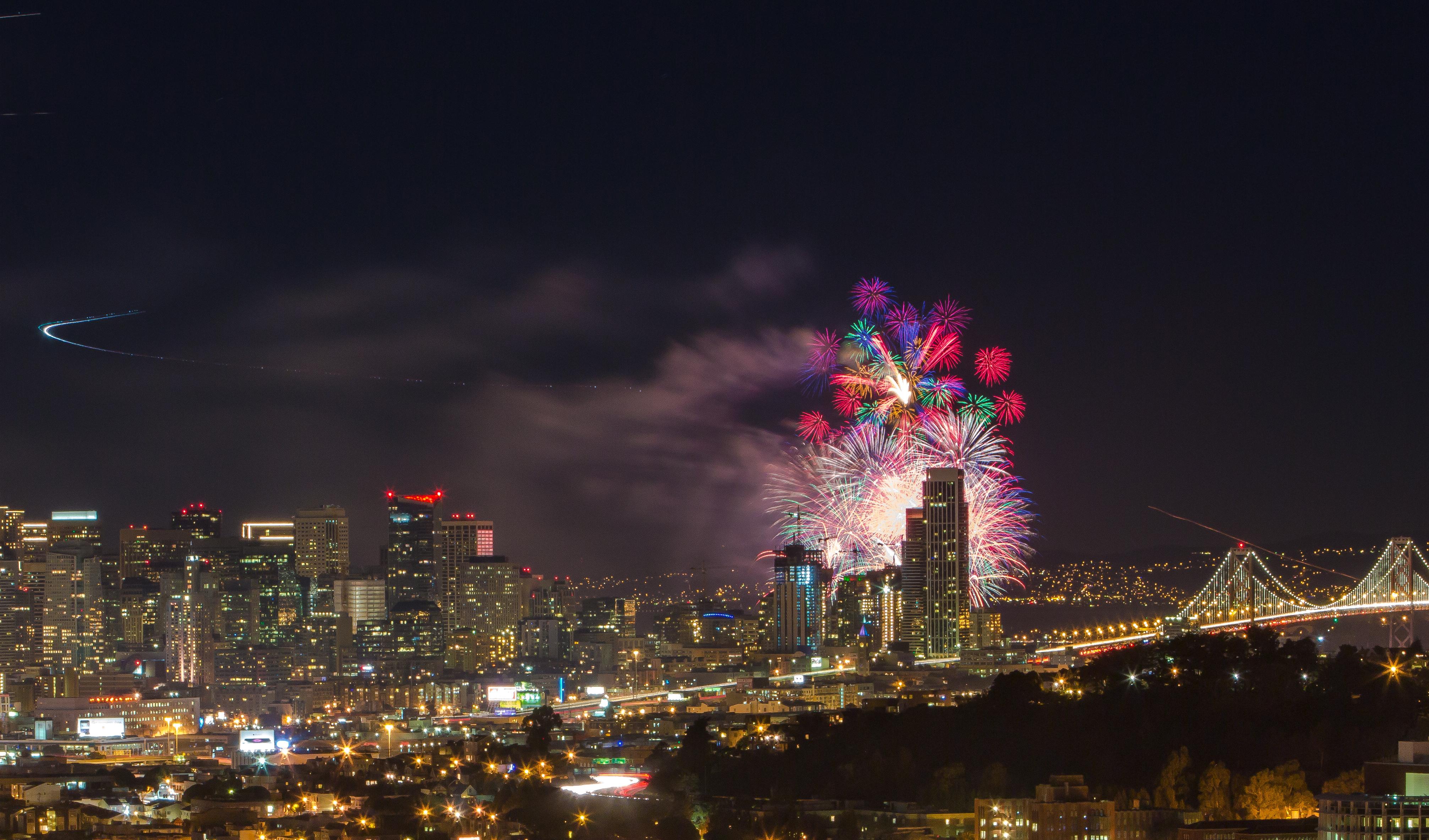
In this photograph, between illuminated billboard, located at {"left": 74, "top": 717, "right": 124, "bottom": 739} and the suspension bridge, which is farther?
illuminated billboard, located at {"left": 74, "top": 717, "right": 124, "bottom": 739}

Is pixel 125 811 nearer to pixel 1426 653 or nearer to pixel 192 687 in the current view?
pixel 1426 653

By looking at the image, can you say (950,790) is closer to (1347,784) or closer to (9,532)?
(1347,784)

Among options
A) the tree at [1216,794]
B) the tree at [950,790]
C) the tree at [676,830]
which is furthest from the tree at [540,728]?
the tree at [1216,794]

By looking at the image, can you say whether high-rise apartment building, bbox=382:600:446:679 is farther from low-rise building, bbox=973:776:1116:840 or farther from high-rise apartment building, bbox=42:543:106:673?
low-rise building, bbox=973:776:1116:840

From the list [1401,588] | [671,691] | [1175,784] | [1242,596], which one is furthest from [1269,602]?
[1175,784]

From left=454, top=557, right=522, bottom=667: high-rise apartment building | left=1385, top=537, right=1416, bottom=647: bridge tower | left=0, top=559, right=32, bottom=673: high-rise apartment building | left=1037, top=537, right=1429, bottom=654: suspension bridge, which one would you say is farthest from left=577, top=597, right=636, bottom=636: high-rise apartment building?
left=1385, top=537, right=1416, bottom=647: bridge tower
